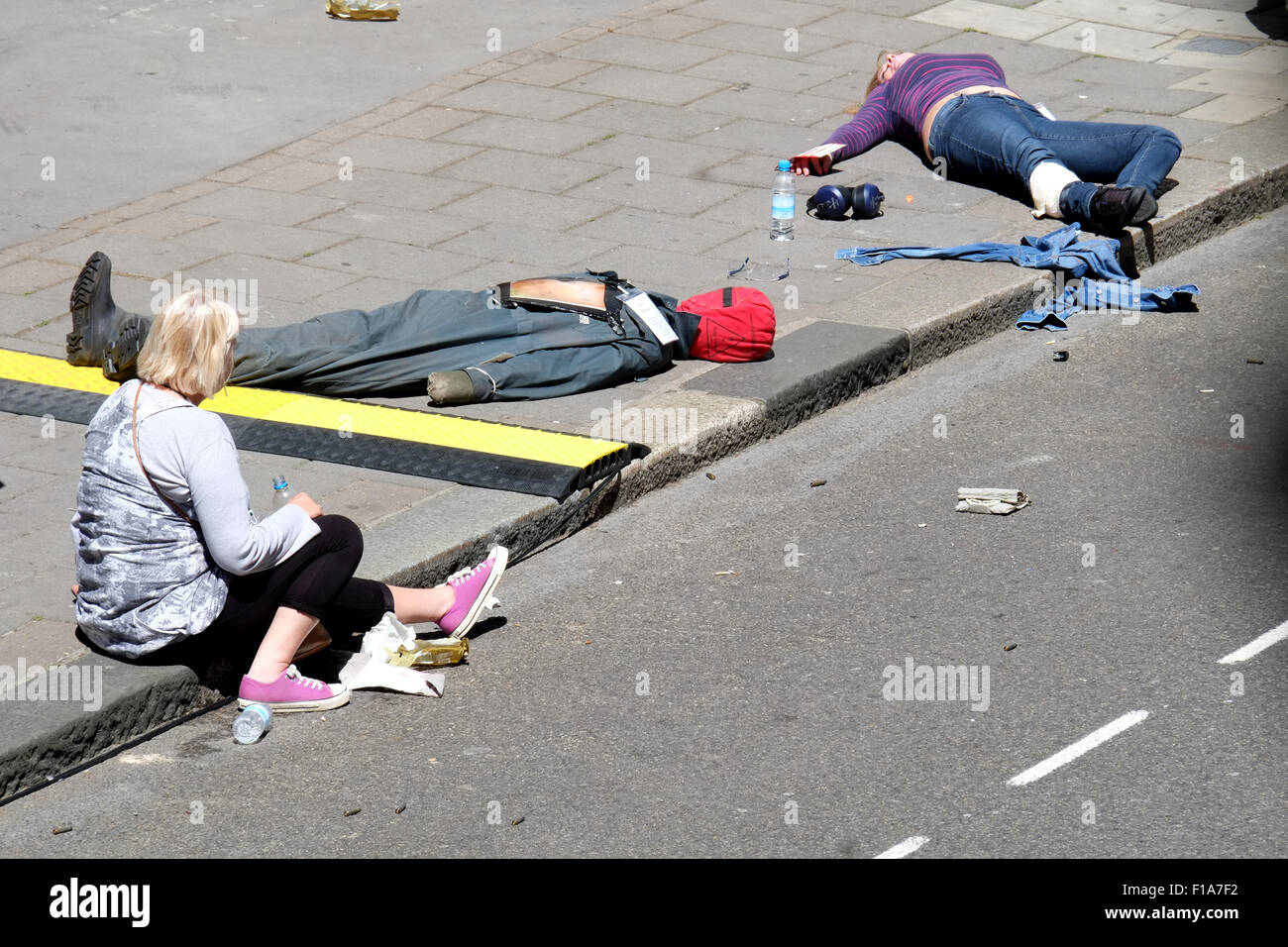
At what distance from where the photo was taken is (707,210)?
8250 millimetres

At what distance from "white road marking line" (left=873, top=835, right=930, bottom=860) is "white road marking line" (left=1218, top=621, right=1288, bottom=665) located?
48.5 inches

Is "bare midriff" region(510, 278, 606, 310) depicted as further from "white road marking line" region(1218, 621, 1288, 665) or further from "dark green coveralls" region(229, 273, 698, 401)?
"white road marking line" region(1218, 621, 1288, 665)

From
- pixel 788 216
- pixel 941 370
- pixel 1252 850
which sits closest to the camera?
pixel 1252 850

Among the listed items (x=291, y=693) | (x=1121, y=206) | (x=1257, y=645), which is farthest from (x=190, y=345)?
(x=1121, y=206)

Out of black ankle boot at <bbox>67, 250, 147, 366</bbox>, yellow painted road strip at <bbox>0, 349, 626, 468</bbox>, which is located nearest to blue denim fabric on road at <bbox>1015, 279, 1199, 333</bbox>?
yellow painted road strip at <bbox>0, 349, 626, 468</bbox>

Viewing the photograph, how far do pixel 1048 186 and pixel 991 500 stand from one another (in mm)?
2861

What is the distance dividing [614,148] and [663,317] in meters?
2.62

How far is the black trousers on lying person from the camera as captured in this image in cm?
461

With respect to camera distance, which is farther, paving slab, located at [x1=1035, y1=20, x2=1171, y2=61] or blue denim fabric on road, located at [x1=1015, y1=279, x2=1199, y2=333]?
→ paving slab, located at [x1=1035, y1=20, x2=1171, y2=61]

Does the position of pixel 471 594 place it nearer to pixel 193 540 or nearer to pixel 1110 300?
pixel 193 540

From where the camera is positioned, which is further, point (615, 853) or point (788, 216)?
point (788, 216)
